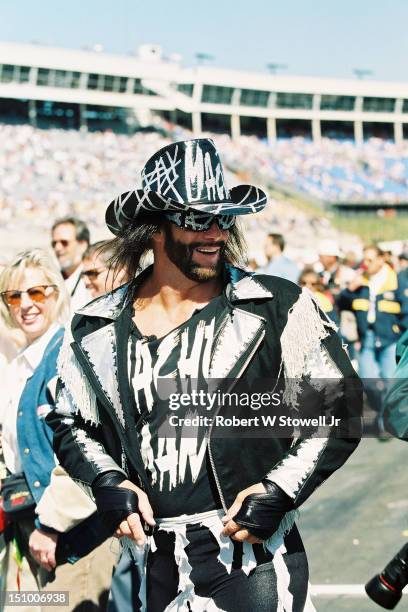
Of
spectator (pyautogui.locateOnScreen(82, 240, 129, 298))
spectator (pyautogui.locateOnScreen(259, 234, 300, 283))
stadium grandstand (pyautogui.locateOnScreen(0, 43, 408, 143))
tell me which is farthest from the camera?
stadium grandstand (pyautogui.locateOnScreen(0, 43, 408, 143))

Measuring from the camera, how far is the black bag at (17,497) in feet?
12.8

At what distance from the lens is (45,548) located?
3.66m

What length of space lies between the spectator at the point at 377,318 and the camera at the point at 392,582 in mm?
6900

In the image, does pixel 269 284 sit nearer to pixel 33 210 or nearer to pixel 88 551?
pixel 88 551

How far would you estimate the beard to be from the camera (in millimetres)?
2992

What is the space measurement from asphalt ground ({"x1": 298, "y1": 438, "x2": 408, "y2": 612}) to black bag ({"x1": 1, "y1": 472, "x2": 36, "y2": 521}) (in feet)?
6.31

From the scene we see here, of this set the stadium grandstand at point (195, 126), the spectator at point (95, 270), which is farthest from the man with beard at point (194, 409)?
the stadium grandstand at point (195, 126)

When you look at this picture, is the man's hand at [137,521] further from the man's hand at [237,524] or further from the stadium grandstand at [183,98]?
the stadium grandstand at [183,98]

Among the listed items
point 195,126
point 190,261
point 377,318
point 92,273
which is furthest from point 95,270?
point 195,126

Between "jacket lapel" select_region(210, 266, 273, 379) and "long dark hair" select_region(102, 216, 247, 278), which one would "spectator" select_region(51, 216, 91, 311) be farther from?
"jacket lapel" select_region(210, 266, 273, 379)

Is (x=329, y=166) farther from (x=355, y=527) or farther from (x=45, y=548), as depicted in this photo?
(x=45, y=548)

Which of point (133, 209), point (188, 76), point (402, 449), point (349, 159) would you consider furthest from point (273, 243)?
point (188, 76)

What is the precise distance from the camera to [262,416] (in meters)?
2.88

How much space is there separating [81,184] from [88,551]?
46467 mm
